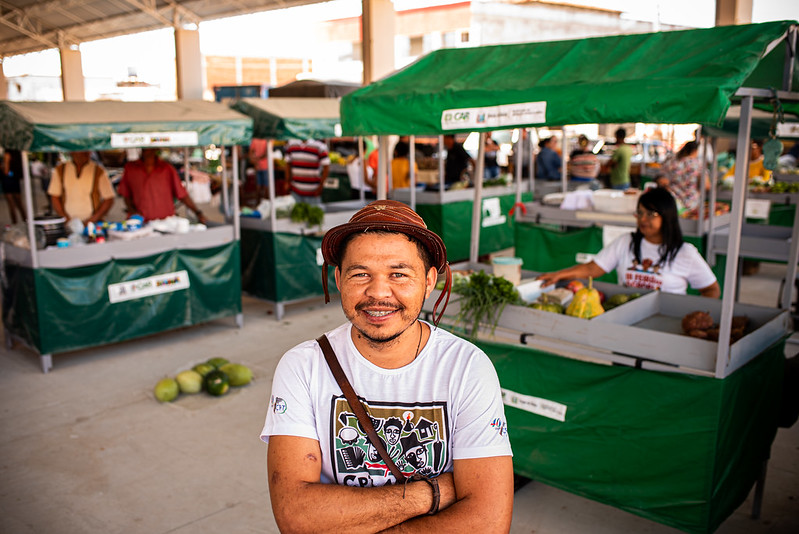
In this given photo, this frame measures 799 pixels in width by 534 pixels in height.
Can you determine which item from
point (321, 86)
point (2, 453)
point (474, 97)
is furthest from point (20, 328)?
point (321, 86)

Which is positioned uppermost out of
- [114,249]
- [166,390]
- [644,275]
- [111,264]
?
[644,275]

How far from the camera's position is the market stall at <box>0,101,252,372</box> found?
631cm

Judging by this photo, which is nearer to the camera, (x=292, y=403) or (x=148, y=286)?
(x=292, y=403)

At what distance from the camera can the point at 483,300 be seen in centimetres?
415

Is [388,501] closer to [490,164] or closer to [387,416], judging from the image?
[387,416]

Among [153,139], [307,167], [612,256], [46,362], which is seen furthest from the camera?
[307,167]

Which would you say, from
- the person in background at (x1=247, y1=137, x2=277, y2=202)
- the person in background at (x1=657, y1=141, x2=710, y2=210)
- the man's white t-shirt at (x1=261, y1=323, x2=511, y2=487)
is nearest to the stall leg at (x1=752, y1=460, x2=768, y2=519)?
the man's white t-shirt at (x1=261, y1=323, x2=511, y2=487)

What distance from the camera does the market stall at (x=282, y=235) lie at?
8.12 m

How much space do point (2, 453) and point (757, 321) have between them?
5.31m

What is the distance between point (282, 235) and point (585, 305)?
16.3 feet

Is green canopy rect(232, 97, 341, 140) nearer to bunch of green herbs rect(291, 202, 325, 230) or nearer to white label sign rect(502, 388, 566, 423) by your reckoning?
bunch of green herbs rect(291, 202, 325, 230)

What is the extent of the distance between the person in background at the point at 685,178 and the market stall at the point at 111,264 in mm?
6294

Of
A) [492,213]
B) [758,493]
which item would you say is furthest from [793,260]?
[492,213]

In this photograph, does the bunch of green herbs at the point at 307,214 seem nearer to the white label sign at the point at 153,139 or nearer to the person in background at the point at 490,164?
A: the white label sign at the point at 153,139
